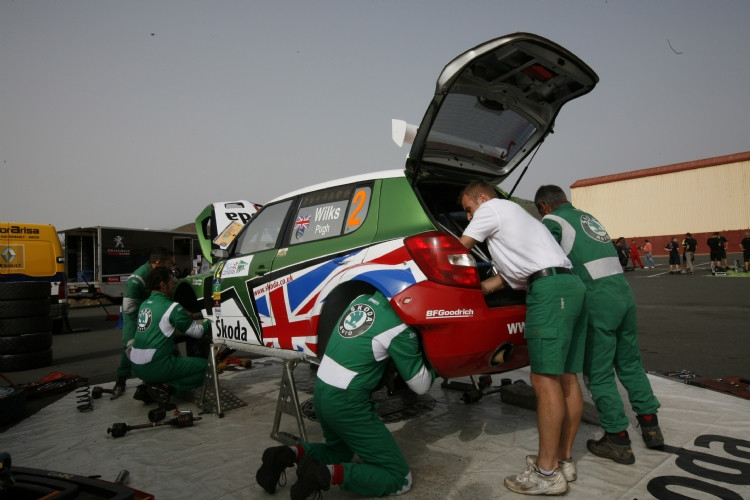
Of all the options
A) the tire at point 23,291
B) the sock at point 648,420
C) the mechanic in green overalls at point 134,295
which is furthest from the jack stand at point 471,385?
the tire at point 23,291

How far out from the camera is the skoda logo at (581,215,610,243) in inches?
120

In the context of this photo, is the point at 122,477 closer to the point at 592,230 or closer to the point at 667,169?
the point at 592,230

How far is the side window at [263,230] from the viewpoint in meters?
3.96

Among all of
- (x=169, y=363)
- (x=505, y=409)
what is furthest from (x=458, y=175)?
(x=169, y=363)

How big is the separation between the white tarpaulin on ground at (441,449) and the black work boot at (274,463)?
0.20 meters

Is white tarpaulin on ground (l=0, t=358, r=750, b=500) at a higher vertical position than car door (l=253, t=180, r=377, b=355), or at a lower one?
lower

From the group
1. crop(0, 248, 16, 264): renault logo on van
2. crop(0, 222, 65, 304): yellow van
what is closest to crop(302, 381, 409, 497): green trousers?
crop(0, 222, 65, 304): yellow van

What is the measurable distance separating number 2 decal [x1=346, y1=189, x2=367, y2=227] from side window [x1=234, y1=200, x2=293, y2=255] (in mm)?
935

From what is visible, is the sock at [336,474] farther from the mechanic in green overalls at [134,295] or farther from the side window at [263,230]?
the mechanic in green overalls at [134,295]

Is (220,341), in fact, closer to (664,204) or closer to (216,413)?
(216,413)

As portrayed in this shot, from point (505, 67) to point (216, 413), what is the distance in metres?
3.54

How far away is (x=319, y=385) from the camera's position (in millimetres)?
2430

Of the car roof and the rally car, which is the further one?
the car roof

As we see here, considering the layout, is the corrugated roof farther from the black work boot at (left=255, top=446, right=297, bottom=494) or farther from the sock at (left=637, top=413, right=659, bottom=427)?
the black work boot at (left=255, top=446, right=297, bottom=494)
